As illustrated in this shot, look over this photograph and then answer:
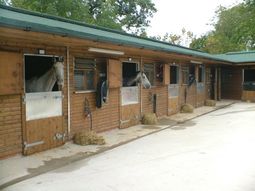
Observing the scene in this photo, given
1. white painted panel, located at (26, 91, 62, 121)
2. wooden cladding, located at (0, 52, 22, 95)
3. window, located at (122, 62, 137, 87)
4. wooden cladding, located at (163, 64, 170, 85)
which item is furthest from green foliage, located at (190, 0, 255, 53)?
wooden cladding, located at (0, 52, 22, 95)


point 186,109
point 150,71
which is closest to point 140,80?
point 150,71

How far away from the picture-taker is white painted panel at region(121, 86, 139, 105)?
9.78 m

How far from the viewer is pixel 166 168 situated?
556cm

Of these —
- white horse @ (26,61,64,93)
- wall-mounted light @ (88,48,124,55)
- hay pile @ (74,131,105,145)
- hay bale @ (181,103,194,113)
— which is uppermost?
wall-mounted light @ (88,48,124,55)

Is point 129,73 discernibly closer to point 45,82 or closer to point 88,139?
point 88,139

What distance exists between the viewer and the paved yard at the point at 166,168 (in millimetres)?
4684

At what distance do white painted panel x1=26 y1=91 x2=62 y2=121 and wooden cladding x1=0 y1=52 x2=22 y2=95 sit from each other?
401 millimetres

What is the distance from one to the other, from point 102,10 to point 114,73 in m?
19.7

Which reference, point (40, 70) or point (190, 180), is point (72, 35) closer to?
point (40, 70)

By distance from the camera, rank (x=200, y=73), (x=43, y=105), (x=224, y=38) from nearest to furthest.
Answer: (x=43, y=105), (x=200, y=73), (x=224, y=38)

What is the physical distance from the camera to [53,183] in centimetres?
480

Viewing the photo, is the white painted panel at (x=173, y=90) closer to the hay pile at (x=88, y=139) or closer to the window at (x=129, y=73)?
the window at (x=129, y=73)

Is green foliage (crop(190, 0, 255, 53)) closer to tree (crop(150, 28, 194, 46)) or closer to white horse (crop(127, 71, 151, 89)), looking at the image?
tree (crop(150, 28, 194, 46))

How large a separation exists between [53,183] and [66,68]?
325 cm
